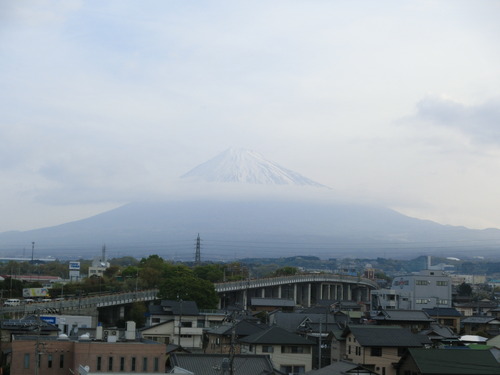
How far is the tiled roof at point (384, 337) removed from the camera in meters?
38.6

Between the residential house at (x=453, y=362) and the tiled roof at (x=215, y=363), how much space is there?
562 cm

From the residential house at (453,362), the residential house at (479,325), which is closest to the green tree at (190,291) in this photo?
the residential house at (479,325)

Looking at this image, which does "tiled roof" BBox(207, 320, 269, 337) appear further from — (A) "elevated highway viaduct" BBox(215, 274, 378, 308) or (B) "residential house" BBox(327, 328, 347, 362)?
(A) "elevated highway viaduct" BBox(215, 274, 378, 308)

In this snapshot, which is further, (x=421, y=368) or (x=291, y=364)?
(x=291, y=364)

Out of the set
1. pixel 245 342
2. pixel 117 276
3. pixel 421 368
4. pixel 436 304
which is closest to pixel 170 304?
pixel 245 342

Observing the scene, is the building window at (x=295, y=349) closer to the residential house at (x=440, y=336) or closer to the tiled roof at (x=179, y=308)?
the residential house at (x=440, y=336)

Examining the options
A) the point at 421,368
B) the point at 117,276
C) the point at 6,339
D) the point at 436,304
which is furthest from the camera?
the point at 117,276

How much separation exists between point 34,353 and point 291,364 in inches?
571

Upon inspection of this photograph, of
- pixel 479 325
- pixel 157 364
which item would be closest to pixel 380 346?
pixel 157 364

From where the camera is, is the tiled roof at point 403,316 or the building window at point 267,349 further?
the tiled roof at point 403,316

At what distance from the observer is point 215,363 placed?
3062 cm

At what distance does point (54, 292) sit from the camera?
251 ft

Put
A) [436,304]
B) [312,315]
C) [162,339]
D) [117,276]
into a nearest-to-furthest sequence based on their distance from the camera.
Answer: [162,339] → [312,315] → [436,304] → [117,276]

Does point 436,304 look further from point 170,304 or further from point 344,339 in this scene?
point 344,339
